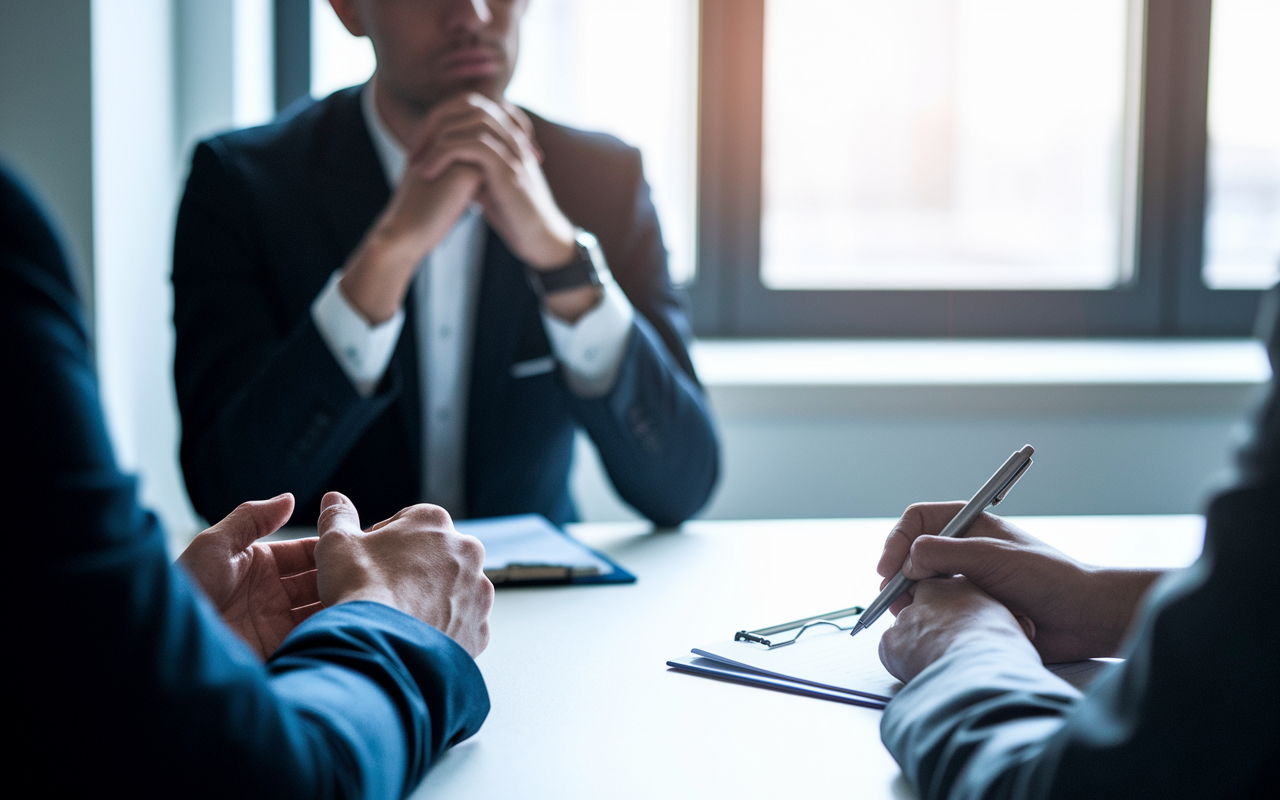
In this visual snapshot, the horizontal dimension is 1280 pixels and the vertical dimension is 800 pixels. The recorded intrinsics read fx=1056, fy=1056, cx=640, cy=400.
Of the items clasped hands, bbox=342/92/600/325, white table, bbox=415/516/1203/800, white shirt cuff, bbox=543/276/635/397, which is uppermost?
clasped hands, bbox=342/92/600/325

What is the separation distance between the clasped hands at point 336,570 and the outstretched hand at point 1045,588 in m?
0.30

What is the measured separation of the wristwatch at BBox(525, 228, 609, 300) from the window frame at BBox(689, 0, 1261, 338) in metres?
→ 0.98

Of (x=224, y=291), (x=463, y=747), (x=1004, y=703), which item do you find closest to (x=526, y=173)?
(x=224, y=291)

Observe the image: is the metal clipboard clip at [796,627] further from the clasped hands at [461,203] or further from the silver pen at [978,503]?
the clasped hands at [461,203]

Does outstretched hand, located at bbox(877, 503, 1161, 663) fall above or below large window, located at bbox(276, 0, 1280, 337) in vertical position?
below

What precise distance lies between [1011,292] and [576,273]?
1.39 m

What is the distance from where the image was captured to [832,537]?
1174 millimetres

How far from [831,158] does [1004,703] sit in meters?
2.05

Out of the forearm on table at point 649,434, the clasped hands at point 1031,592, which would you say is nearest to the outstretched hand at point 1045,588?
the clasped hands at point 1031,592

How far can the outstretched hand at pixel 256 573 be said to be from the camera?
0.66 metres

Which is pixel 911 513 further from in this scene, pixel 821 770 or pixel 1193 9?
pixel 1193 9

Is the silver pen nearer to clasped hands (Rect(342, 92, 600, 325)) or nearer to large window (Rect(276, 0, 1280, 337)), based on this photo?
clasped hands (Rect(342, 92, 600, 325))

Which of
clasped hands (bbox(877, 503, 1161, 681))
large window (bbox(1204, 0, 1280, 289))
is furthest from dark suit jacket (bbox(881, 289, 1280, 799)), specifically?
large window (bbox(1204, 0, 1280, 289))

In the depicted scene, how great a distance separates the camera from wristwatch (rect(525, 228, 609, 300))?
1398 mm
